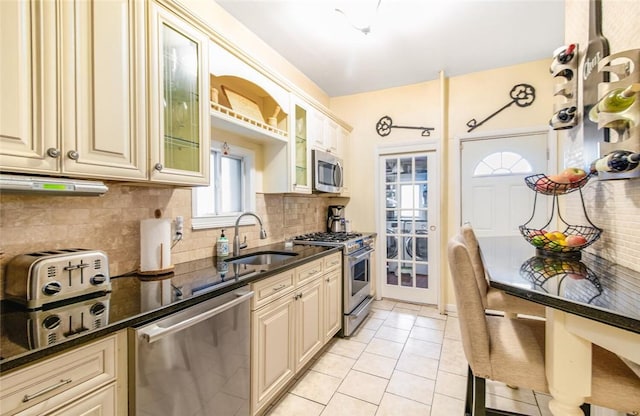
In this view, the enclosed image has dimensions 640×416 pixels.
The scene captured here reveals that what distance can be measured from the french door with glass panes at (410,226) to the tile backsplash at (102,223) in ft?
7.40

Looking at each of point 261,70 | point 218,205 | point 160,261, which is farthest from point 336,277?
point 261,70

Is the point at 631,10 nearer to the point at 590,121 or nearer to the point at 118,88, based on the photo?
the point at 590,121

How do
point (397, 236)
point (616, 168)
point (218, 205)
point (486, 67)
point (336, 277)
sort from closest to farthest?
point (616, 168)
point (218, 205)
point (336, 277)
point (486, 67)
point (397, 236)

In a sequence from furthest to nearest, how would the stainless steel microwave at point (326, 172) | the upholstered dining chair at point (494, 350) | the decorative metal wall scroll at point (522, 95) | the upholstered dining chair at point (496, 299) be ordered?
the decorative metal wall scroll at point (522, 95) → the stainless steel microwave at point (326, 172) → the upholstered dining chair at point (496, 299) → the upholstered dining chair at point (494, 350)

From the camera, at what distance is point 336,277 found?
8.69 ft

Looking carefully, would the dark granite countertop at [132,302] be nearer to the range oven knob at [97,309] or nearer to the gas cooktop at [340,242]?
the range oven knob at [97,309]

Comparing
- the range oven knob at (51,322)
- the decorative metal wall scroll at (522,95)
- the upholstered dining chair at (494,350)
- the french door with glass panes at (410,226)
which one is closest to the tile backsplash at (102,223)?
the range oven knob at (51,322)

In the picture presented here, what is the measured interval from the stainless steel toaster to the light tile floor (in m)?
1.32

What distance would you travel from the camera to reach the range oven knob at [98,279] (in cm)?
118

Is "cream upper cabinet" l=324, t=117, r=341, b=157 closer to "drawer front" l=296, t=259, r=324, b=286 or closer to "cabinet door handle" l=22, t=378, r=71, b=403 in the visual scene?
"drawer front" l=296, t=259, r=324, b=286

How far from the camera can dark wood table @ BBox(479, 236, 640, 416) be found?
2.43ft

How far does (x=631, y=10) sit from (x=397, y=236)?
285 cm

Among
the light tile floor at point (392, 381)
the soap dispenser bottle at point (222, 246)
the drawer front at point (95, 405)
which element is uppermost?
the soap dispenser bottle at point (222, 246)

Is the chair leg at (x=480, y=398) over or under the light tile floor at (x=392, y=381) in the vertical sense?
over
